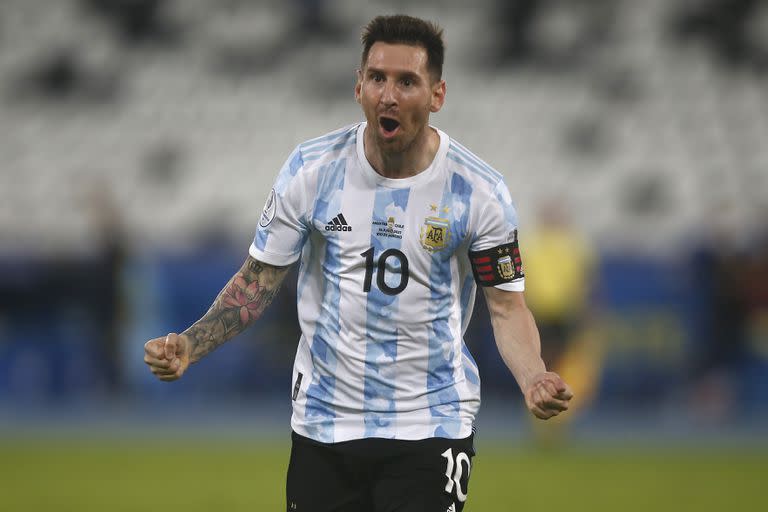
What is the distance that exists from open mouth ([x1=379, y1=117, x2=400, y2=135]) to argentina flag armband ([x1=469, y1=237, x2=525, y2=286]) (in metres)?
0.50

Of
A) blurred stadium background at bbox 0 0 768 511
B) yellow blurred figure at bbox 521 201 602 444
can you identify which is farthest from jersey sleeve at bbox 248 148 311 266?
yellow blurred figure at bbox 521 201 602 444

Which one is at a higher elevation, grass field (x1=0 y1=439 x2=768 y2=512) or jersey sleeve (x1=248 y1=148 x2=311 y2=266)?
jersey sleeve (x1=248 y1=148 x2=311 y2=266)

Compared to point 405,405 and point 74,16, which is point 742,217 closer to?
point 74,16

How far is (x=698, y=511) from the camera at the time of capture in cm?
725

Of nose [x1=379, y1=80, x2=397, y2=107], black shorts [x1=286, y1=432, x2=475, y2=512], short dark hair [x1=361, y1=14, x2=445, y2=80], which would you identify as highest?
short dark hair [x1=361, y1=14, x2=445, y2=80]

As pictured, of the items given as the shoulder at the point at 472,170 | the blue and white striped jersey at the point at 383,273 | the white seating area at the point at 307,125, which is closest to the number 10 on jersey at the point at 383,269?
the blue and white striped jersey at the point at 383,273

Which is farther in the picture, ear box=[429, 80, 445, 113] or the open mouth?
ear box=[429, 80, 445, 113]

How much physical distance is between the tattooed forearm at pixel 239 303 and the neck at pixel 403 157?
1.62 ft

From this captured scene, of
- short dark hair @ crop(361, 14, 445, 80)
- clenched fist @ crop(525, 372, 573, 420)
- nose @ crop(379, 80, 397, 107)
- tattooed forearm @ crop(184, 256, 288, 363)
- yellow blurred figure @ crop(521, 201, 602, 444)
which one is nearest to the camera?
clenched fist @ crop(525, 372, 573, 420)

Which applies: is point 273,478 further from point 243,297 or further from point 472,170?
point 472,170

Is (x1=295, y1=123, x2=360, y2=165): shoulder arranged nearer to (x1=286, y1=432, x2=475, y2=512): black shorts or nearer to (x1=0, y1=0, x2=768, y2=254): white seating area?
(x1=286, y1=432, x2=475, y2=512): black shorts

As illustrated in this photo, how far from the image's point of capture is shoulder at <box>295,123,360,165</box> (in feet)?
13.4

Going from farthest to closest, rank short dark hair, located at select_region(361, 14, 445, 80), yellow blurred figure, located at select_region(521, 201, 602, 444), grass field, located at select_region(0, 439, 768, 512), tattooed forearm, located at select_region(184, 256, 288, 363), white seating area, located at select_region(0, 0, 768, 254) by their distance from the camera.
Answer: white seating area, located at select_region(0, 0, 768, 254)
yellow blurred figure, located at select_region(521, 201, 602, 444)
grass field, located at select_region(0, 439, 768, 512)
tattooed forearm, located at select_region(184, 256, 288, 363)
short dark hair, located at select_region(361, 14, 445, 80)

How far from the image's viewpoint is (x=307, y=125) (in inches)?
682
